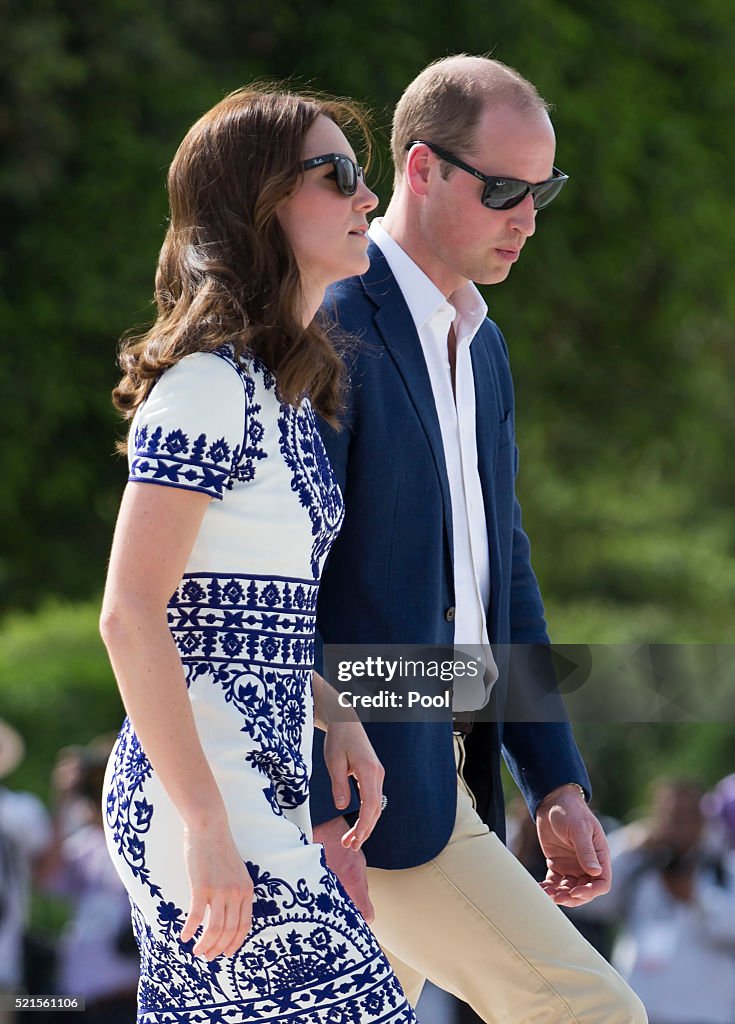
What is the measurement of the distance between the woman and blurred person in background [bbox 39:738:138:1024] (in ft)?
12.3

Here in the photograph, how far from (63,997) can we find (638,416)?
5.73 metres

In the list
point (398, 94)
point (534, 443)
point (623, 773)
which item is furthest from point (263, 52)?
point (623, 773)

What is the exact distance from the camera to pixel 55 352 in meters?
8.73

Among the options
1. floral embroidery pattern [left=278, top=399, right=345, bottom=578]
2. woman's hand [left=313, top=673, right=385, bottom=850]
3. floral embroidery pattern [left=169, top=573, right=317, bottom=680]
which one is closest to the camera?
floral embroidery pattern [left=169, top=573, right=317, bottom=680]

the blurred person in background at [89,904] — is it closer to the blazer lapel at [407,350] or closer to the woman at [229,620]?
the blazer lapel at [407,350]

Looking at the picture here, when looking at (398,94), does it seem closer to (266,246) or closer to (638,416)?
(638,416)

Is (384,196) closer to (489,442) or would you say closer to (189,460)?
(489,442)

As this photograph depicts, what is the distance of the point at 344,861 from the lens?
103 inches

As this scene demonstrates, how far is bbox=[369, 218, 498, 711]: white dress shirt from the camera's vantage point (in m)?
2.92

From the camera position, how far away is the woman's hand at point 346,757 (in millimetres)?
2514

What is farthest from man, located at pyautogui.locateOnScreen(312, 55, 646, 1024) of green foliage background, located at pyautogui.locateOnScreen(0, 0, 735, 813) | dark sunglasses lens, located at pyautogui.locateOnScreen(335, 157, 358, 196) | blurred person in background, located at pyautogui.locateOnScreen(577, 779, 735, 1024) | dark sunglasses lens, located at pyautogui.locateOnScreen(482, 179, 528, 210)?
green foliage background, located at pyautogui.locateOnScreen(0, 0, 735, 813)

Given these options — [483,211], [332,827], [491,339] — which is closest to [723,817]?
[491,339]

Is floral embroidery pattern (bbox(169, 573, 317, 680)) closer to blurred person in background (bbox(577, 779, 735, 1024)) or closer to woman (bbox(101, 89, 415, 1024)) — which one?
woman (bbox(101, 89, 415, 1024))

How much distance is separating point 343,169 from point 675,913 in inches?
167
